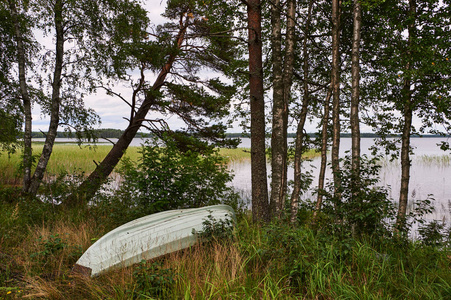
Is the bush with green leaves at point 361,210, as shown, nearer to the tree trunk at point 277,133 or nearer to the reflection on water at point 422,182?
the tree trunk at point 277,133

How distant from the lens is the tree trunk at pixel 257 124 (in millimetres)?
5832

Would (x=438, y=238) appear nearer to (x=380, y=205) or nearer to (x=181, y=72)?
(x=380, y=205)

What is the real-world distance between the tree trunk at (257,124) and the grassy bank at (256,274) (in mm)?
1532

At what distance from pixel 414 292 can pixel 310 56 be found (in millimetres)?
7569

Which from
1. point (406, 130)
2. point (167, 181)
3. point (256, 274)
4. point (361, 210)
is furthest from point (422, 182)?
point (256, 274)

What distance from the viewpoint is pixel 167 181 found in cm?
606

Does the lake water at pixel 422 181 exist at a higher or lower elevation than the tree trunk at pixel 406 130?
lower

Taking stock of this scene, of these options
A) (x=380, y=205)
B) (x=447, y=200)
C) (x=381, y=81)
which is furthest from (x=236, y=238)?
(x=447, y=200)

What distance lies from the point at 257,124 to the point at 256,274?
3.28m

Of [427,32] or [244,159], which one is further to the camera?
[244,159]

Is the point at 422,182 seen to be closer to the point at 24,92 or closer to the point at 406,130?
the point at 406,130

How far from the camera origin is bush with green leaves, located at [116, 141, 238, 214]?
591 cm

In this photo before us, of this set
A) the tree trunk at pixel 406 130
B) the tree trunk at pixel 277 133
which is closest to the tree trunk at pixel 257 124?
the tree trunk at pixel 277 133

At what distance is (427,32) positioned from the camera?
7.15 meters
